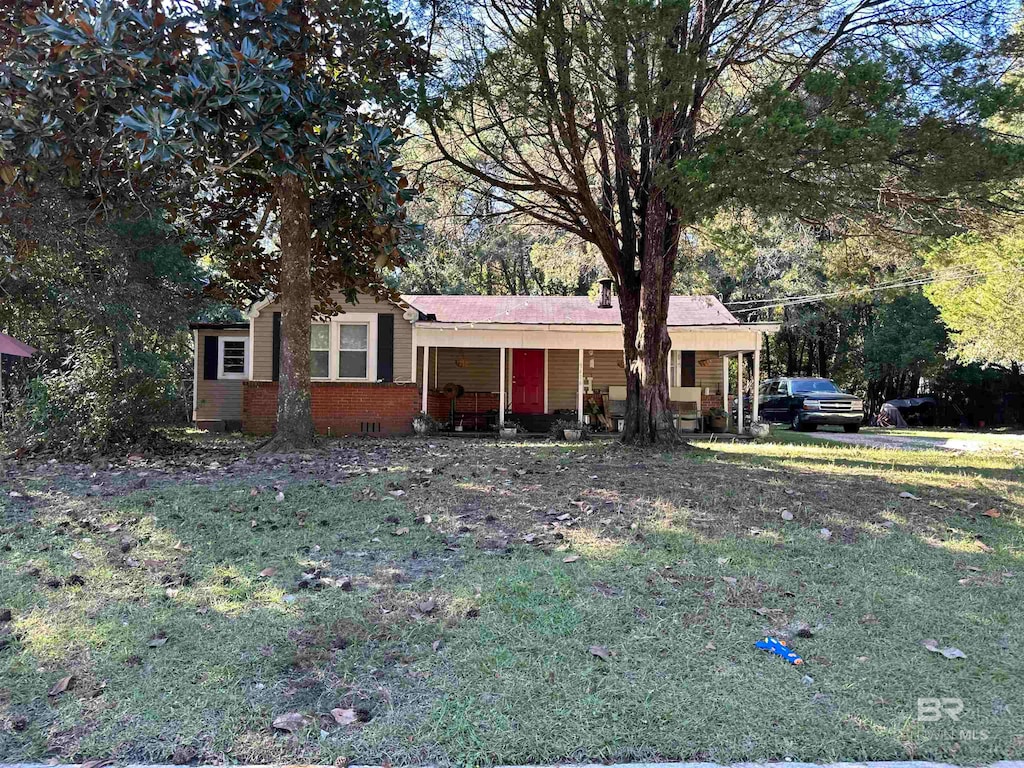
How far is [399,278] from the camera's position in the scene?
1194 inches

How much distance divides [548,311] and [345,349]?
18.1ft

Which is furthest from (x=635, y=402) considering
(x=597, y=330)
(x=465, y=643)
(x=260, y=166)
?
(x=465, y=643)

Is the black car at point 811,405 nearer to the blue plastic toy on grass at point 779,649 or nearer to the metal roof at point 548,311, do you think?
the metal roof at point 548,311

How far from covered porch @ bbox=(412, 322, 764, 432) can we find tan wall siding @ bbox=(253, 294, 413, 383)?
0.24 meters

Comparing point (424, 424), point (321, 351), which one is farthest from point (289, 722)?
point (321, 351)

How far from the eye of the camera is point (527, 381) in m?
19.6

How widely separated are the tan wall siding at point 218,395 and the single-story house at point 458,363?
0.08 ft

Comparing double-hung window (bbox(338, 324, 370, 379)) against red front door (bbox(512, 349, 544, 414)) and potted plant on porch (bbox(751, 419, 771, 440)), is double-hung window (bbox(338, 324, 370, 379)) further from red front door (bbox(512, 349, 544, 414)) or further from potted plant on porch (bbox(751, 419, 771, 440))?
potted plant on porch (bbox(751, 419, 771, 440))

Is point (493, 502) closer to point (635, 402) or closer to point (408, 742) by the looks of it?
point (408, 742)

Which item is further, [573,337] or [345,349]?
[573,337]

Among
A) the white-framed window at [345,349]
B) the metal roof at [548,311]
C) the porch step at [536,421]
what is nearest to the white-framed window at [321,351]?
the white-framed window at [345,349]

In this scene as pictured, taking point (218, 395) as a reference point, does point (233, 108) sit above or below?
above

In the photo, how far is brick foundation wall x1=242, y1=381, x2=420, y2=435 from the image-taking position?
16094mm

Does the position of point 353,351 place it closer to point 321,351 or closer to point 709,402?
point 321,351
